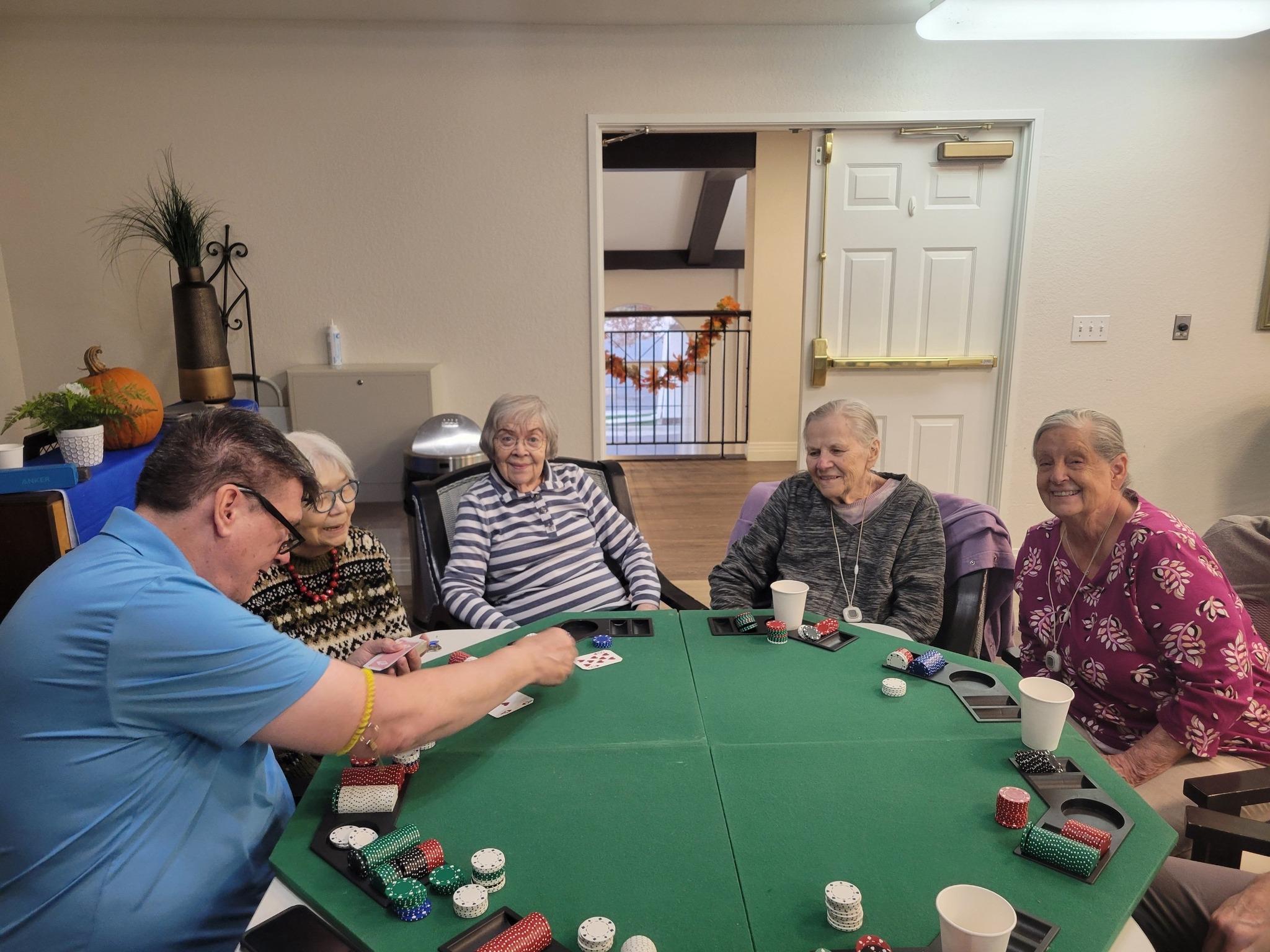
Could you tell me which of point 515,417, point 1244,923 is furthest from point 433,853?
point 515,417

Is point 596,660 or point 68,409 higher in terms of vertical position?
point 68,409

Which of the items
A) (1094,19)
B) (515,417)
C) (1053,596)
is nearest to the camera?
(1053,596)

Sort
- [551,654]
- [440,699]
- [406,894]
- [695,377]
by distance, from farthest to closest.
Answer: [695,377] < [551,654] < [440,699] < [406,894]

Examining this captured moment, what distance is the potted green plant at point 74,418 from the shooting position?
251 centimetres

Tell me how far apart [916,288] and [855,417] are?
1986mm

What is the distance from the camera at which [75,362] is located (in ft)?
12.6

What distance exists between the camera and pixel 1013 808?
44.8 inches

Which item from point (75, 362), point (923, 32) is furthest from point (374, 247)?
point (923, 32)

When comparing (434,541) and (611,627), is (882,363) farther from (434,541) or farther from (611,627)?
(611,627)

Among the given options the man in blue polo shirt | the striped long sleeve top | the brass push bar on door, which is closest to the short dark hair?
the man in blue polo shirt

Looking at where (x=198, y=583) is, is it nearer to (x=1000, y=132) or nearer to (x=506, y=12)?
(x=506, y=12)

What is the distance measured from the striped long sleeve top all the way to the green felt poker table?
77cm

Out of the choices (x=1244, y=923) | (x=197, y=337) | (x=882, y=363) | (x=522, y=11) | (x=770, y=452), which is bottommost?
(x=770, y=452)

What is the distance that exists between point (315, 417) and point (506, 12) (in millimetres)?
1880
